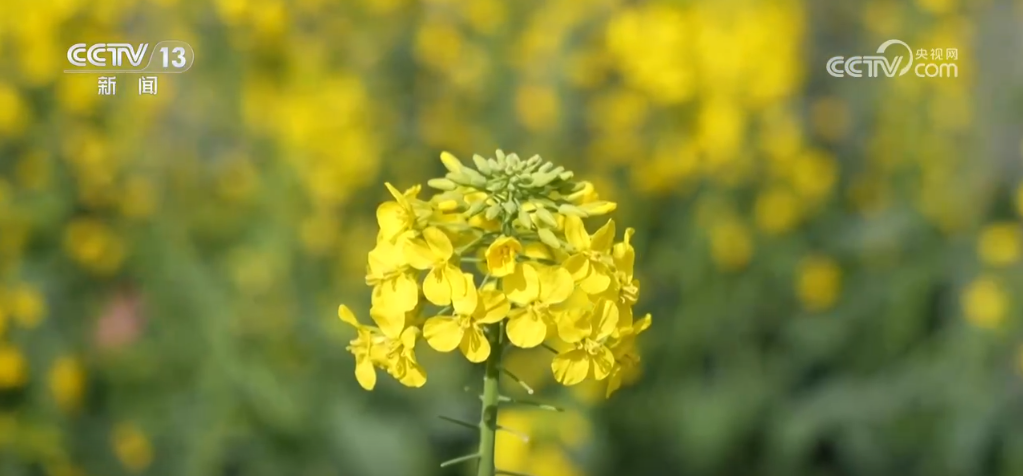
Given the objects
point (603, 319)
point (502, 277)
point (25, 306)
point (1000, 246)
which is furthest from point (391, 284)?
point (1000, 246)

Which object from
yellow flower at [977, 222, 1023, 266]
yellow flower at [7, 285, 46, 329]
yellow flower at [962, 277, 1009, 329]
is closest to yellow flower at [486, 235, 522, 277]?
yellow flower at [7, 285, 46, 329]

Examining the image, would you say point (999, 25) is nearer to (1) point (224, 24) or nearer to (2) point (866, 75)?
(2) point (866, 75)

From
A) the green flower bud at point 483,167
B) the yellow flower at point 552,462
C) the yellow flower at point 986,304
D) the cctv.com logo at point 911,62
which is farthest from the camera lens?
the cctv.com logo at point 911,62

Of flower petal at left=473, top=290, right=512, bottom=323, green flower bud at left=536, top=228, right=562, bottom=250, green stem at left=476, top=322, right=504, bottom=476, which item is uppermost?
green flower bud at left=536, top=228, right=562, bottom=250

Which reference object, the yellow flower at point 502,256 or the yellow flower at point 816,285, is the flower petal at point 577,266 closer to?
the yellow flower at point 502,256

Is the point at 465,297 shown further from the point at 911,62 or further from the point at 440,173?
the point at 911,62

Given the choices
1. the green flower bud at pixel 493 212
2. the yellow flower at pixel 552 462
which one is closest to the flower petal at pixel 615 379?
the green flower bud at pixel 493 212

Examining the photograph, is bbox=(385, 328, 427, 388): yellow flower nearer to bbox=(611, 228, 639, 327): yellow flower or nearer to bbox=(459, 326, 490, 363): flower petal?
bbox=(459, 326, 490, 363): flower petal
